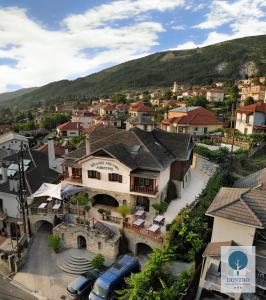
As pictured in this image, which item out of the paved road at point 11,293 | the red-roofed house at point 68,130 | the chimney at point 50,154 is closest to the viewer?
the paved road at point 11,293

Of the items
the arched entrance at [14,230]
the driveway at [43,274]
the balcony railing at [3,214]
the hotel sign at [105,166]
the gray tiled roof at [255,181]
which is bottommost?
the driveway at [43,274]

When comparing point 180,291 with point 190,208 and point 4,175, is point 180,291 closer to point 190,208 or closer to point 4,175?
point 190,208

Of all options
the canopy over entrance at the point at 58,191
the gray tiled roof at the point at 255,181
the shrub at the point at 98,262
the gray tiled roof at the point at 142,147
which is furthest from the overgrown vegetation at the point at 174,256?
the canopy over entrance at the point at 58,191

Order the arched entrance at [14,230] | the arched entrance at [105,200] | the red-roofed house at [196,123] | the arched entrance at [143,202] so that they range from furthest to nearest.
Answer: the red-roofed house at [196,123] < the arched entrance at [105,200] < the arched entrance at [14,230] < the arched entrance at [143,202]

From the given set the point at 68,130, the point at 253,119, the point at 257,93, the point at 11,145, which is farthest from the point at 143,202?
the point at 257,93

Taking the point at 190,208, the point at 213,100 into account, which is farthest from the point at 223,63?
the point at 190,208

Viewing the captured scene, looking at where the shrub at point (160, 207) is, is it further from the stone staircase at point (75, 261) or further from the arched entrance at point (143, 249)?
the stone staircase at point (75, 261)

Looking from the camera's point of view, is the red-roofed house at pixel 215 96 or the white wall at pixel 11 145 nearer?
the white wall at pixel 11 145

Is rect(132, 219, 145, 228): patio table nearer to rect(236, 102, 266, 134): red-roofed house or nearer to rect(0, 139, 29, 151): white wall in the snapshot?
rect(236, 102, 266, 134): red-roofed house
